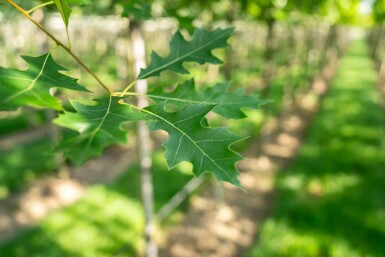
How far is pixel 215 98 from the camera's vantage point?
4.22ft

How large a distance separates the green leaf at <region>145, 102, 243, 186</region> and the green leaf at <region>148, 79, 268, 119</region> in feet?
0.78

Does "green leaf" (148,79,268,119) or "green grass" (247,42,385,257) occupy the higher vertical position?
"green leaf" (148,79,268,119)

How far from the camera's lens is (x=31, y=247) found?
14.2 feet

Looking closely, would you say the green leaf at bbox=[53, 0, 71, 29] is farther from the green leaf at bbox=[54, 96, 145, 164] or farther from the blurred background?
the blurred background

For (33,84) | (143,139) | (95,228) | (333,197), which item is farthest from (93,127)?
(333,197)

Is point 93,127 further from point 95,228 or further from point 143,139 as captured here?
point 95,228

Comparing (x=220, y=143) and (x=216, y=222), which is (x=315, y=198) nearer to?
(x=216, y=222)

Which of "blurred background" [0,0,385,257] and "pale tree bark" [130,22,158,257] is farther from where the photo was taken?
"blurred background" [0,0,385,257]

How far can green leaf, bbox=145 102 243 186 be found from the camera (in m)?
0.91

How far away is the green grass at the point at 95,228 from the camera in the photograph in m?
4.25

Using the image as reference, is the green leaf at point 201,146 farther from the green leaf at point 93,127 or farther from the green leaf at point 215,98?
the green leaf at point 215,98

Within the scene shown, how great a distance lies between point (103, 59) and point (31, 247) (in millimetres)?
15244

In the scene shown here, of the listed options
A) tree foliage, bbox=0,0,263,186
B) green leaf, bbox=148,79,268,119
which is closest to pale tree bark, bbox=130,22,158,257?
green leaf, bbox=148,79,268,119

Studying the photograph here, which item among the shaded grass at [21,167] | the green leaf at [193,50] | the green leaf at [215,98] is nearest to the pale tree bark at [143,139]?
the green leaf at [193,50]
